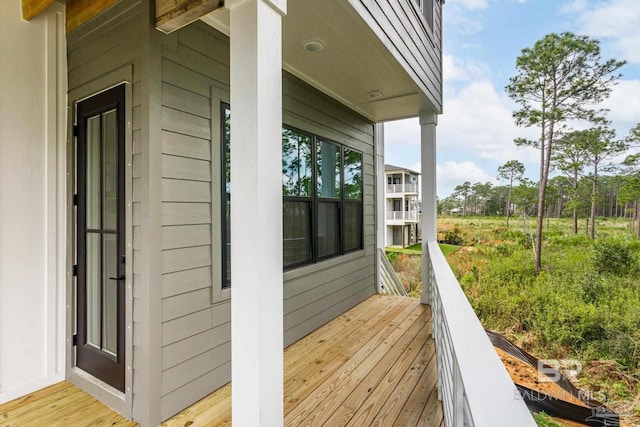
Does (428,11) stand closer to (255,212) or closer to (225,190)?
(225,190)

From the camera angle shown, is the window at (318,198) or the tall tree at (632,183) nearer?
the window at (318,198)

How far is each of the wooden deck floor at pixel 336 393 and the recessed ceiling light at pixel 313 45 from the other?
264 cm

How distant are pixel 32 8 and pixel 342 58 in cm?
226

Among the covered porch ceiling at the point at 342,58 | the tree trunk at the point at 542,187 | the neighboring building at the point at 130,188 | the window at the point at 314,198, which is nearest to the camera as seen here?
the neighboring building at the point at 130,188

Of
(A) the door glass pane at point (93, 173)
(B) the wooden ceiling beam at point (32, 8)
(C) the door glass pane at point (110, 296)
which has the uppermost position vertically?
(B) the wooden ceiling beam at point (32, 8)

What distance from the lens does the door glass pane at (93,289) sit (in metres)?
2.25

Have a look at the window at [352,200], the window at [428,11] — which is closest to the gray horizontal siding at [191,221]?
the window at [352,200]

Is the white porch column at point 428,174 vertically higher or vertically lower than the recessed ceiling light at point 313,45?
lower

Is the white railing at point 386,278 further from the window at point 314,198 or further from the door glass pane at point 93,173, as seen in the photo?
the door glass pane at point 93,173

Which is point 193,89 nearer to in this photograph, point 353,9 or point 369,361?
point 353,9

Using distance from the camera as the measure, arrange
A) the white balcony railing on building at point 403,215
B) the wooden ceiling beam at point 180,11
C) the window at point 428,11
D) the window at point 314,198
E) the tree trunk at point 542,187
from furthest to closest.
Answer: the white balcony railing on building at point 403,215 < the tree trunk at point 542,187 < the window at point 428,11 < the window at point 314,198 < the wooden ceiling beam at point 180,11

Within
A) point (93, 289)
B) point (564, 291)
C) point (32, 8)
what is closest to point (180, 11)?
point (32, 8)

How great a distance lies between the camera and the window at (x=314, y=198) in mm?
3045

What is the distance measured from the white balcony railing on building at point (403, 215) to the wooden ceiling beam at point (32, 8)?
18.0 m
